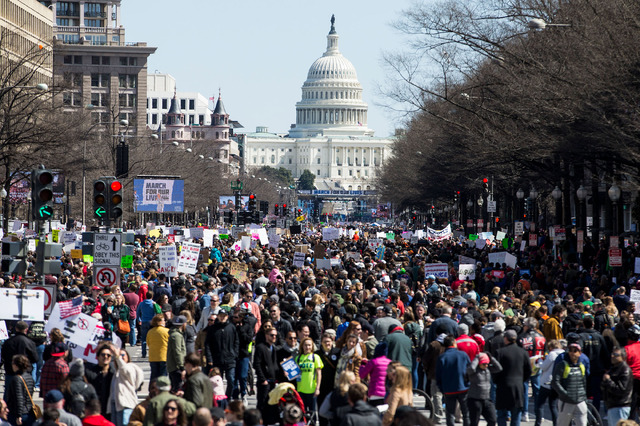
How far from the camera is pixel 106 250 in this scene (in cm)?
2147

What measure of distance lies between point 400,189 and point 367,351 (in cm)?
8211

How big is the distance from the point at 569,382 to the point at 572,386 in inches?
2.1

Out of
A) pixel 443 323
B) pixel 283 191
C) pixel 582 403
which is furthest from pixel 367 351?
pixel 283 191

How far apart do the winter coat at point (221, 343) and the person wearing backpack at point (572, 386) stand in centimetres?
432

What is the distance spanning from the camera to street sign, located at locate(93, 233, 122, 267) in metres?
21.3

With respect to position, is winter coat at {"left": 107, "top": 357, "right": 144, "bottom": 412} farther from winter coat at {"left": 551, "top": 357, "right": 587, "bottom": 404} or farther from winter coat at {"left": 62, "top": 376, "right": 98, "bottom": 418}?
winter coat at {"left": 551, "top": 357, "right": 587, "bottom": 404}

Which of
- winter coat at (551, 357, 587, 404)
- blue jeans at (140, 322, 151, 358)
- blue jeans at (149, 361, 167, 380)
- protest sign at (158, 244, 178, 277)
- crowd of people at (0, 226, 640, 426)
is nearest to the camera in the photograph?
crowd of people at (0, 226, 640, 426)

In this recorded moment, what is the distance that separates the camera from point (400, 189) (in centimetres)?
9738

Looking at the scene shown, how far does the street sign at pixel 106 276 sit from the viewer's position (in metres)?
21.5

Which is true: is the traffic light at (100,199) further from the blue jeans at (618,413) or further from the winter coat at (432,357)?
the blue jeans at (618,413)

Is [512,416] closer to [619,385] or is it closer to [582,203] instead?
[619,385]

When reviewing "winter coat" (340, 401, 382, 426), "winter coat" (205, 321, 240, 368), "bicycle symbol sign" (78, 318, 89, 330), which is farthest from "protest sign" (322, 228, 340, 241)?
"winter coat" (340, 401, 382, 426)

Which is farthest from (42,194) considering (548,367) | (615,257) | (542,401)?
(615,257)

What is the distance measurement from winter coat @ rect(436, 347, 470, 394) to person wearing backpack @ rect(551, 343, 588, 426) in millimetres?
1006
